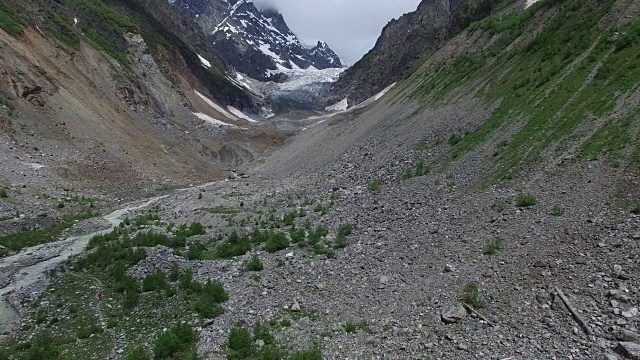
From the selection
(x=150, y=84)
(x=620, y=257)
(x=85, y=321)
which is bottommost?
(x=620, y=257)

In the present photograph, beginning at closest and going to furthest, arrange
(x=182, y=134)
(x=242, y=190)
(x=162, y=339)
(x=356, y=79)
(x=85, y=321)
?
(x=162, y=339)
(x=85, y=321)
(x=242, y=190)
(x=182, y=134)
(x=356, y=79)

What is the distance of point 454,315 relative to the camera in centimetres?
1198

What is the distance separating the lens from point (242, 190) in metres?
40.8

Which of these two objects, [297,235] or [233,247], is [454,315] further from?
[233,247]

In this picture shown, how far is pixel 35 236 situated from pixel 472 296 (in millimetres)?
22857

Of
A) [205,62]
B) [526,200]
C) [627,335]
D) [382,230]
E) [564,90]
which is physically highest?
[205,62]

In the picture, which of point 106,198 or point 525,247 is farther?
point 106,198

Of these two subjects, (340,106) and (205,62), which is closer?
(205,62)

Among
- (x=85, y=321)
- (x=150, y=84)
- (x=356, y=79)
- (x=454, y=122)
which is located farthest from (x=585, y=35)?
(x=356, y=79)

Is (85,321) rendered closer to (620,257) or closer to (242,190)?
(620,257)

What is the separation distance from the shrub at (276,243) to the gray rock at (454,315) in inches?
350

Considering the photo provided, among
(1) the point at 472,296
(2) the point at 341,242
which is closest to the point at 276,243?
(2) the point at 341,242

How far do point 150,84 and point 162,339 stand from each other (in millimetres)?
78541

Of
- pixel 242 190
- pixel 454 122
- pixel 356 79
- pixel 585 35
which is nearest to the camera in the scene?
pixel 585 35
